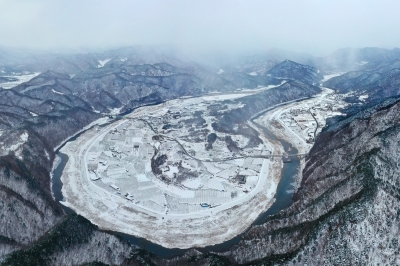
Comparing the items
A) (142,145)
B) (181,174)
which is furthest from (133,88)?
(181,174)

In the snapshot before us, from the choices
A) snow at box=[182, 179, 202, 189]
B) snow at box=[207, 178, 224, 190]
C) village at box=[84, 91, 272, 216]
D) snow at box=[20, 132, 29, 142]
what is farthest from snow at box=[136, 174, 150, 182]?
snow at box=[20, 132, 29, 142]

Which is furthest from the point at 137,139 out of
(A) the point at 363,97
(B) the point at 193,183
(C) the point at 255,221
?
(A) the point at 363,97

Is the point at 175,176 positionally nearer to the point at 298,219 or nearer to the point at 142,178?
the point at 142,178

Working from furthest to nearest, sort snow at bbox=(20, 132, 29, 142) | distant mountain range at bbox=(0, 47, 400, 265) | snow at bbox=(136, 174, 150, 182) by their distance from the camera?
snow at bbox=(20, 132, 29, 142) < snow at bbox=(136, 174, 150, 182) < distant mountain range at bbox=(0, 47, 400, 265)

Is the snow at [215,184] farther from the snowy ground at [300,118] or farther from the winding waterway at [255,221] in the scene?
the snowy ground at [300,118]

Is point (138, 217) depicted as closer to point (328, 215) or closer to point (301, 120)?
point (328, 215)

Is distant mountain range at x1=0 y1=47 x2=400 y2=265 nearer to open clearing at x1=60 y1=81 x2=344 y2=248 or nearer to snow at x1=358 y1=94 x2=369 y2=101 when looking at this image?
open clearing at x1=60 y1=81 x2=344 y2=248
